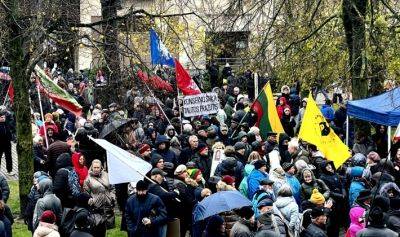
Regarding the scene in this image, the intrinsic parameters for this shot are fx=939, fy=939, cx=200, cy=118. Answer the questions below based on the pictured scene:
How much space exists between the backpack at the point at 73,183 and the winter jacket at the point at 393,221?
16.0 feet

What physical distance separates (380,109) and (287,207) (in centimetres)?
606

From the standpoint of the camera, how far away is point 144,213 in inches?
525

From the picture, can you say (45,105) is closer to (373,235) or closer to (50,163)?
(50,163)

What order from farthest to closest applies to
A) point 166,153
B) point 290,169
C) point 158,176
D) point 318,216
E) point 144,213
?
point 166,153 → point 290,169 → point 158,176 → point 144,213 → point 318,216

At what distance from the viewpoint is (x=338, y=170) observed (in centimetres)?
1795

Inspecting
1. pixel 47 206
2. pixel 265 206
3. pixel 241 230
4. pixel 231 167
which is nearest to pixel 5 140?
pixel 231 167

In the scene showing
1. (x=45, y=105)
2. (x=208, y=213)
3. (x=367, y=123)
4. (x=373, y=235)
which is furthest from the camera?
(x=45, y=105)

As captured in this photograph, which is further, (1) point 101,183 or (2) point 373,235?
(1) point 101,183

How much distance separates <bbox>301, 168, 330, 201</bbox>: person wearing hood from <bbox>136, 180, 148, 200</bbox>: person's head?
111 inches

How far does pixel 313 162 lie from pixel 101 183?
171 inches

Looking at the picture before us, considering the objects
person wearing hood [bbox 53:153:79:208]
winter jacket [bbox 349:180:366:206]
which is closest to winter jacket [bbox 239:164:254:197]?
winter jacket [bbox 349:180:366:206]

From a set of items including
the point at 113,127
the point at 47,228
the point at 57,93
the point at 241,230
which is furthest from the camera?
the point at 57,93

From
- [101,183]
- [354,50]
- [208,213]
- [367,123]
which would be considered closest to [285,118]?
[367,123]

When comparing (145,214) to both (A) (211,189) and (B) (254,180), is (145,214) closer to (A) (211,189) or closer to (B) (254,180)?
(A) (211,189)
